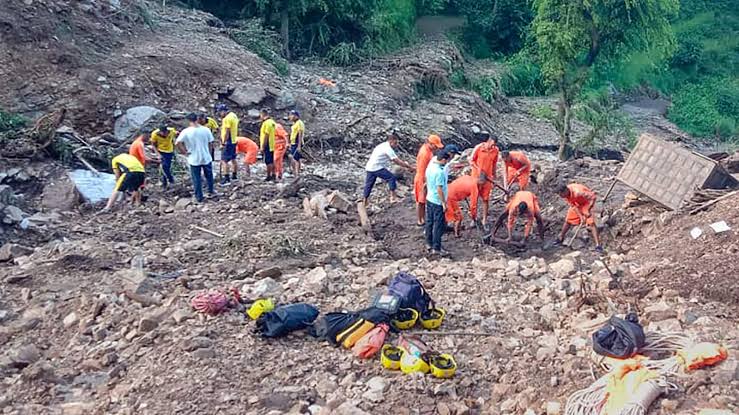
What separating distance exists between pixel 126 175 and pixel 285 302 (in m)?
4.03

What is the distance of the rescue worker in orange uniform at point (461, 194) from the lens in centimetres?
882

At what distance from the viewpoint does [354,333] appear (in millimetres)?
5746

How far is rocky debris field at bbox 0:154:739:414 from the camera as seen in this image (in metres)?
A: 5.09

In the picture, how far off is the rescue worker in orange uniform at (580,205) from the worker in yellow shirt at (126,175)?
17.1 feet

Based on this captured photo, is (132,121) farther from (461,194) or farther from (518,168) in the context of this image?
(518,168)

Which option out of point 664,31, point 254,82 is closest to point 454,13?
point 664,31

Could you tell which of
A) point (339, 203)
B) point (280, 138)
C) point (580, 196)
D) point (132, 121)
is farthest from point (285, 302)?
point (132, 121)

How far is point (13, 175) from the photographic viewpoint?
10375 millimetres

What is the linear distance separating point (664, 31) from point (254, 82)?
8.79 metres

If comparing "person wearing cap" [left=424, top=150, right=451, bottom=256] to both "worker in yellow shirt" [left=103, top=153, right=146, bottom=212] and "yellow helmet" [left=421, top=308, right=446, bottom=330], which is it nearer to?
"yellow helmet" [left=421, top=308, right=446, bottom=330]

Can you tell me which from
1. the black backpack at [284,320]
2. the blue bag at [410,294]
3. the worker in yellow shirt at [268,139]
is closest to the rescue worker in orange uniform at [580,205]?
the blue bag at [410,294]

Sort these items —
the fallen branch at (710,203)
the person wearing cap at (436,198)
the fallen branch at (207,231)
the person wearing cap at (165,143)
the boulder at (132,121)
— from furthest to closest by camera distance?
the boulder at (132,121)
the person wearing cap at (165,143)
the fallen branch at (207,231)
the fallen branch at (710,203)
the person wearing cap at (436,198)

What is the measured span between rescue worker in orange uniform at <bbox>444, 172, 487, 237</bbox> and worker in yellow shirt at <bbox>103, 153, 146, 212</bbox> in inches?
156

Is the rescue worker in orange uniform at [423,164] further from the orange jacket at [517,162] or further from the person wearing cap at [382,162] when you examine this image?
the orange jacket at [517,162]
